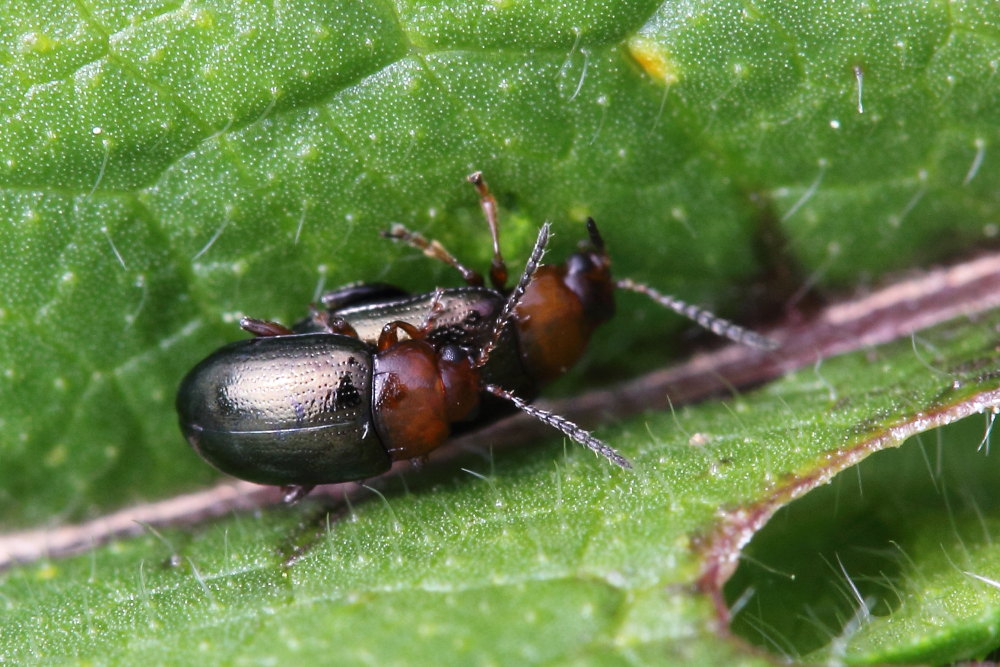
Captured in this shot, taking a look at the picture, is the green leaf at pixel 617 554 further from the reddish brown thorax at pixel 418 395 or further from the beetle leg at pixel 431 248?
the beetle leg at pixel 431 248

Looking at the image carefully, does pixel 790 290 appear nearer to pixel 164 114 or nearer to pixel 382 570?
pixel 382 570

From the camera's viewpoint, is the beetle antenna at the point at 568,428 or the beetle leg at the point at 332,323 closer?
the beetle antenna at the point at 568,428

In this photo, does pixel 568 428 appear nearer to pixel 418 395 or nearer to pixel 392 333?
pixel 418 395

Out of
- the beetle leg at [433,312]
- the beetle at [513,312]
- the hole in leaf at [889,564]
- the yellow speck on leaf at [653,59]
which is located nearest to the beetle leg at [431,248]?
the beetle at [513,312]

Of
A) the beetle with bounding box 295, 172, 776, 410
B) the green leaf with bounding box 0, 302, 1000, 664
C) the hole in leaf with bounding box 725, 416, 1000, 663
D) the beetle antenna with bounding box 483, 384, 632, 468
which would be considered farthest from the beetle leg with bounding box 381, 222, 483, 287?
the hole in leaf with bounding box 725, 416, 1000, 663

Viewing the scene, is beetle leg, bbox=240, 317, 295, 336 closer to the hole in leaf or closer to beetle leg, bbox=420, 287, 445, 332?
beetle leg, bbox=420, 287, 445, 332
